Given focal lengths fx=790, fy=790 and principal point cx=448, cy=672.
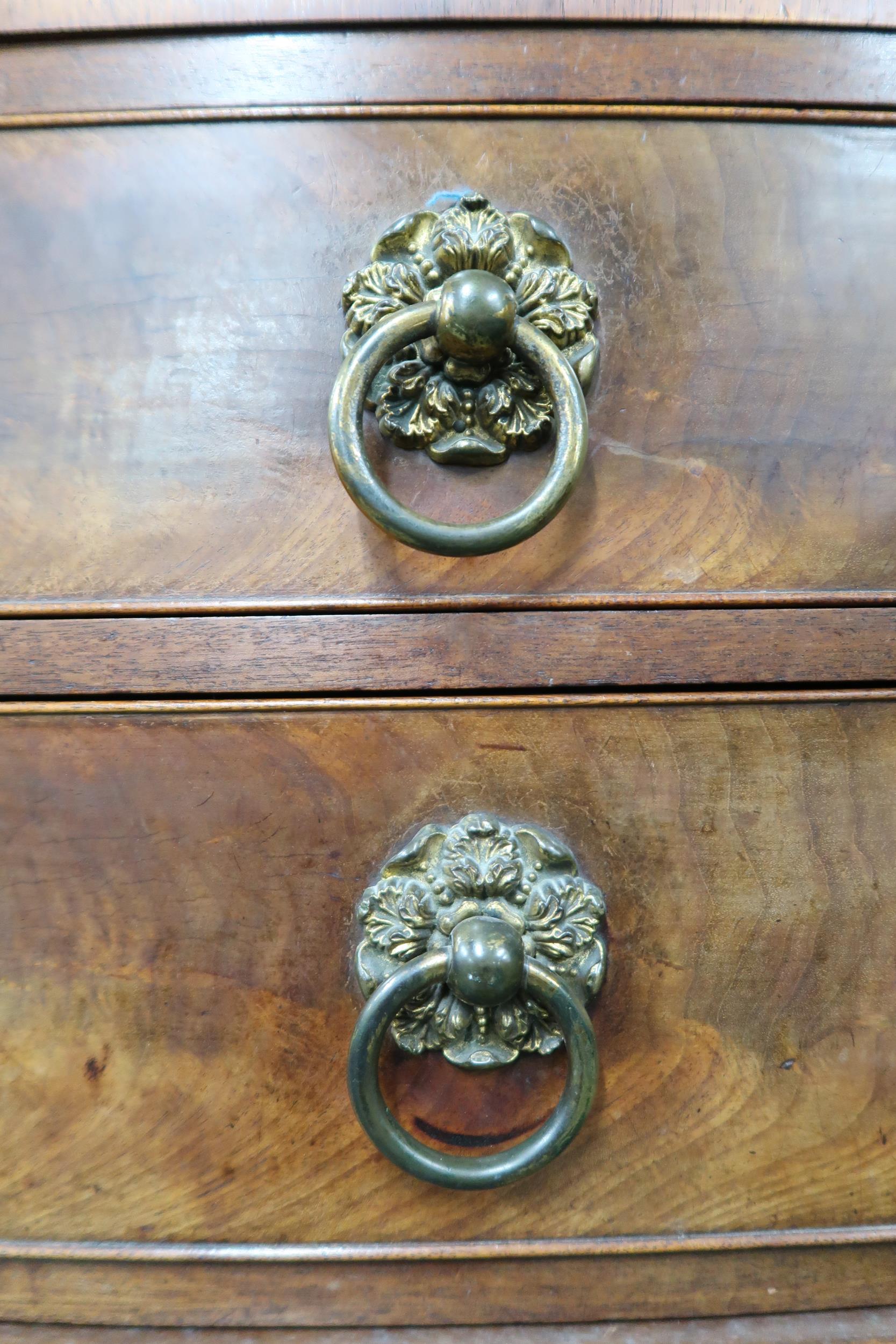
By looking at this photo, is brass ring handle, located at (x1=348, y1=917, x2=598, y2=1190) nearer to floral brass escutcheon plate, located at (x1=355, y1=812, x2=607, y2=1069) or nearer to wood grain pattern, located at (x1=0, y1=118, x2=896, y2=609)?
floral brass escutcheon plate, located at (x1=355, y1=812, x2=607, y2=1069)

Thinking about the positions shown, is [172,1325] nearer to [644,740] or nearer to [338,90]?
[644,740]

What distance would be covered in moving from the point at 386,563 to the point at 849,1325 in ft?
1.16

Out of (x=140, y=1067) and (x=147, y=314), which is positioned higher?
(x=147, y=314)

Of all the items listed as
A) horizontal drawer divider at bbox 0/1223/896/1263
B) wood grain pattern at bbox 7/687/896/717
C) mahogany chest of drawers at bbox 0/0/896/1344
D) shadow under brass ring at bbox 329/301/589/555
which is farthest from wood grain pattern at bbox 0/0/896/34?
horizontal drawer divider at bbox 0/1223/896/1263

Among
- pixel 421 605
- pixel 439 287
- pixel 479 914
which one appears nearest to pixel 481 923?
pixel 479 914

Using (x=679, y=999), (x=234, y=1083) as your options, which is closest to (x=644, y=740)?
(x=679, y=999)

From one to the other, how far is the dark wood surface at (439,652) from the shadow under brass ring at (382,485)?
0.04 meters

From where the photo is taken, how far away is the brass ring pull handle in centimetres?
27

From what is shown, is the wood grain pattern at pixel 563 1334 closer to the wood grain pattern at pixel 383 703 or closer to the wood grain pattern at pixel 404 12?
the wood grain pattern at pixel 383 703

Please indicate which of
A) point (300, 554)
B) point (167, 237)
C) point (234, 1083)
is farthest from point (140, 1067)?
point (167, 237)

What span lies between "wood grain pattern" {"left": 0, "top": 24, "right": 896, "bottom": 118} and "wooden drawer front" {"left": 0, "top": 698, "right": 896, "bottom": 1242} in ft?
0.76

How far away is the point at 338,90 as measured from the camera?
0.29 meters

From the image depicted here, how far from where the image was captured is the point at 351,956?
0.99 ft

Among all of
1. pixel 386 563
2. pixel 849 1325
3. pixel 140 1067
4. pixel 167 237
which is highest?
pixel 167 237
